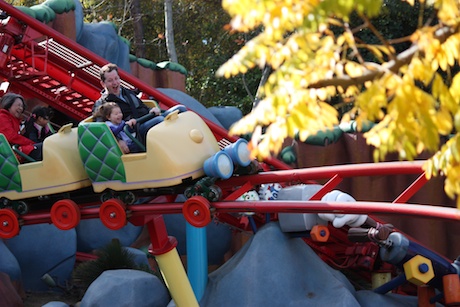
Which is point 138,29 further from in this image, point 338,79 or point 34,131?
point 338,79

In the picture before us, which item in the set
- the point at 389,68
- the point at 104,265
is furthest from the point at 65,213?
the point at 389,68

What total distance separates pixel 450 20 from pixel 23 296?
562 centimetres

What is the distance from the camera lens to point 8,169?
593 cm

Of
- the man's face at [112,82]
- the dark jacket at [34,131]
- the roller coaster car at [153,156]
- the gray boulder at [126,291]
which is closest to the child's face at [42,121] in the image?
the dark jacket at [34,131]

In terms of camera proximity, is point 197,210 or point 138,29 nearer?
point 197,210

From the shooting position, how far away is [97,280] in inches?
273

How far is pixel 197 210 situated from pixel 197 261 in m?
1.43

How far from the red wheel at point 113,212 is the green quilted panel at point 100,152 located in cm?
16

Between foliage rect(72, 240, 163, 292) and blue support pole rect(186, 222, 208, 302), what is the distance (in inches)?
23.2

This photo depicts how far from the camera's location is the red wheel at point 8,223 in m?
6.06

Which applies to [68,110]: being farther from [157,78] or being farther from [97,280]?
[157,78]

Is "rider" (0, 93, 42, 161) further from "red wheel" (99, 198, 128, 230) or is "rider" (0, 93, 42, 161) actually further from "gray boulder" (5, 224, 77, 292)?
"gray boulder" (5, 224, 77, 292)

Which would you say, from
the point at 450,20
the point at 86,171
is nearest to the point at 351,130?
the point at 86,171

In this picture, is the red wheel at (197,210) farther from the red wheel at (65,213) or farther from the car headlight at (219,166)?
the red wheel at (65,213)
